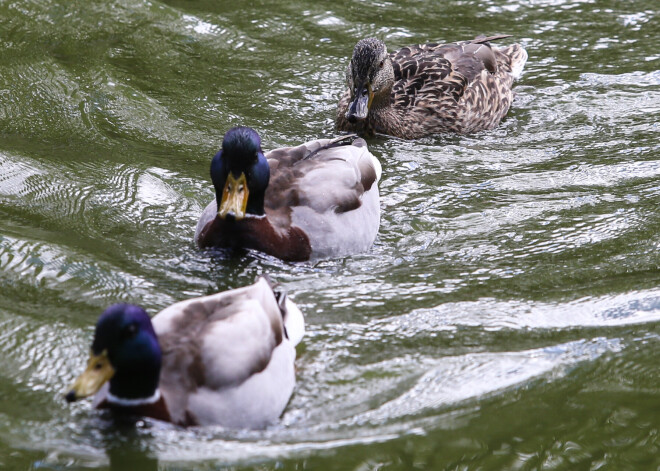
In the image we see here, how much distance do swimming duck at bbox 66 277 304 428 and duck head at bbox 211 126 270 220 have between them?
1572 millimetres

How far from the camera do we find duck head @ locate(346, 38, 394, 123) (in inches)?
354

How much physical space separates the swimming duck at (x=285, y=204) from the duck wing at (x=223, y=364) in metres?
1.57

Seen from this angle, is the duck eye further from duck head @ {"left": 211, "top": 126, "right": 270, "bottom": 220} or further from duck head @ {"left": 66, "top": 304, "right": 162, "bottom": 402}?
duck head @ {"left": 211, "top": 126, "right": 270, "bottom": 220}

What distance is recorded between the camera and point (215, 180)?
688 cm

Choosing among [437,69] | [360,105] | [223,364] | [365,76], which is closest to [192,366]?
[223,364]

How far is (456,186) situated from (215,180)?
85.1 inches

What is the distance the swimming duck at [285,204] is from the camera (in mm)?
6754

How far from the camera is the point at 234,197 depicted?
674 centimetres

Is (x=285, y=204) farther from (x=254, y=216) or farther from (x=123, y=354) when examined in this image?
(x=123, y=354)

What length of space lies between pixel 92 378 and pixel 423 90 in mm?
5774

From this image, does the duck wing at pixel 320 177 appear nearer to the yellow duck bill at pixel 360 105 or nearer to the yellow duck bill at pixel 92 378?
the yellow duck bill at pixel 360 105

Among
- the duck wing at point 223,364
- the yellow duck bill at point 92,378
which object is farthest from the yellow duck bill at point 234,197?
the yellow duck bill at point 92,378

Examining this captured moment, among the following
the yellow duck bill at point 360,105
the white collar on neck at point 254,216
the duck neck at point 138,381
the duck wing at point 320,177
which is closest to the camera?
the duck neck at point 138,381

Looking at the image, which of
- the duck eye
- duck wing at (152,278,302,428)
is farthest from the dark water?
the duck eye
